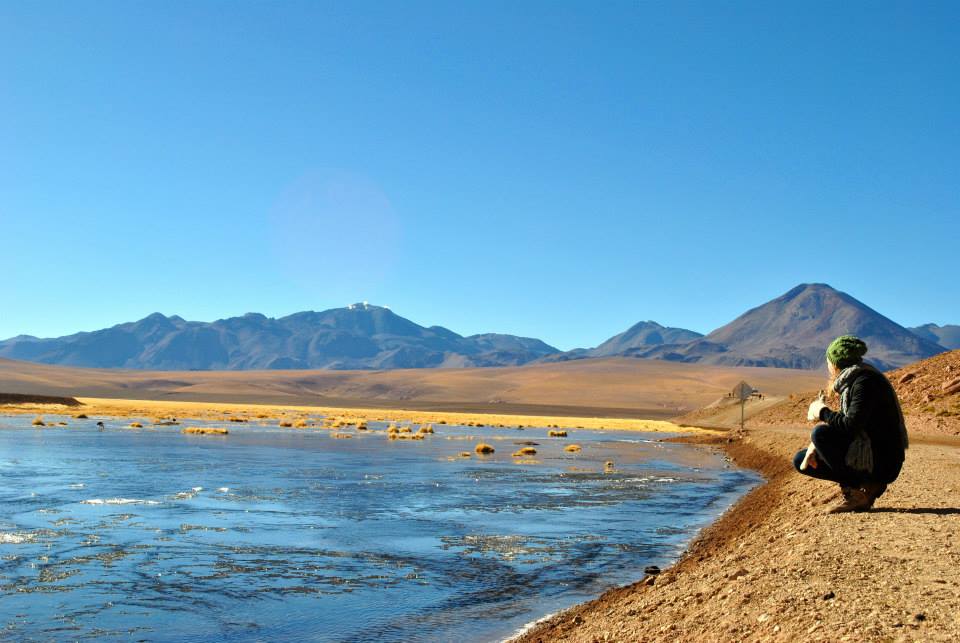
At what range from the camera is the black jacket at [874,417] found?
10875 mm

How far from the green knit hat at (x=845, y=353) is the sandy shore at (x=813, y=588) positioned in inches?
86.1

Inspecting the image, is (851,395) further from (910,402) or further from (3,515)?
(910,402)

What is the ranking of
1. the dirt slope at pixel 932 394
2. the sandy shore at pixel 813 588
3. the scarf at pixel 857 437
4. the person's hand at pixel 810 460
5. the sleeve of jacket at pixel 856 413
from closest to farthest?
the sandy shore at pixel 813 588 → the sleeve of jacket at pixel 856 413 → the scarf at pixel 857 437 → the person's hand at pixel 810 460 → the dirt slope at pixel 932 394

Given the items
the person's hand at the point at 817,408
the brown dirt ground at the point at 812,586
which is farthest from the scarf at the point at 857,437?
the brown dirt ground at the point at 812,586

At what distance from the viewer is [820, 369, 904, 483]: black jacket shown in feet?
35.7

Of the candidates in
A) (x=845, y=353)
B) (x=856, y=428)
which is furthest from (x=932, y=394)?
(x=856, y=428)

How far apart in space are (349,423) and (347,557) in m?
64.7

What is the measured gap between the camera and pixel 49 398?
10388cm

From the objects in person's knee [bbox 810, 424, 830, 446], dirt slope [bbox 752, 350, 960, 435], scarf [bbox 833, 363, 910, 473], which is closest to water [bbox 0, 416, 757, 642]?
person's knee [bbox 810, 424, 830, 446]

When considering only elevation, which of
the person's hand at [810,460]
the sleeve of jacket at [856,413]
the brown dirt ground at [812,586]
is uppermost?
the sleeve of jacket at [856,413]

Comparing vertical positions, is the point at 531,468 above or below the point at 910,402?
below

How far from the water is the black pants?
13.2 feet

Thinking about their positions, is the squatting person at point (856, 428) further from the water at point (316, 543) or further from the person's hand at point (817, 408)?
the water at point (316, 543)

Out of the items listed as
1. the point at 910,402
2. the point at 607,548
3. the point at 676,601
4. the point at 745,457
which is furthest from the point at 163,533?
the point at 910,402
